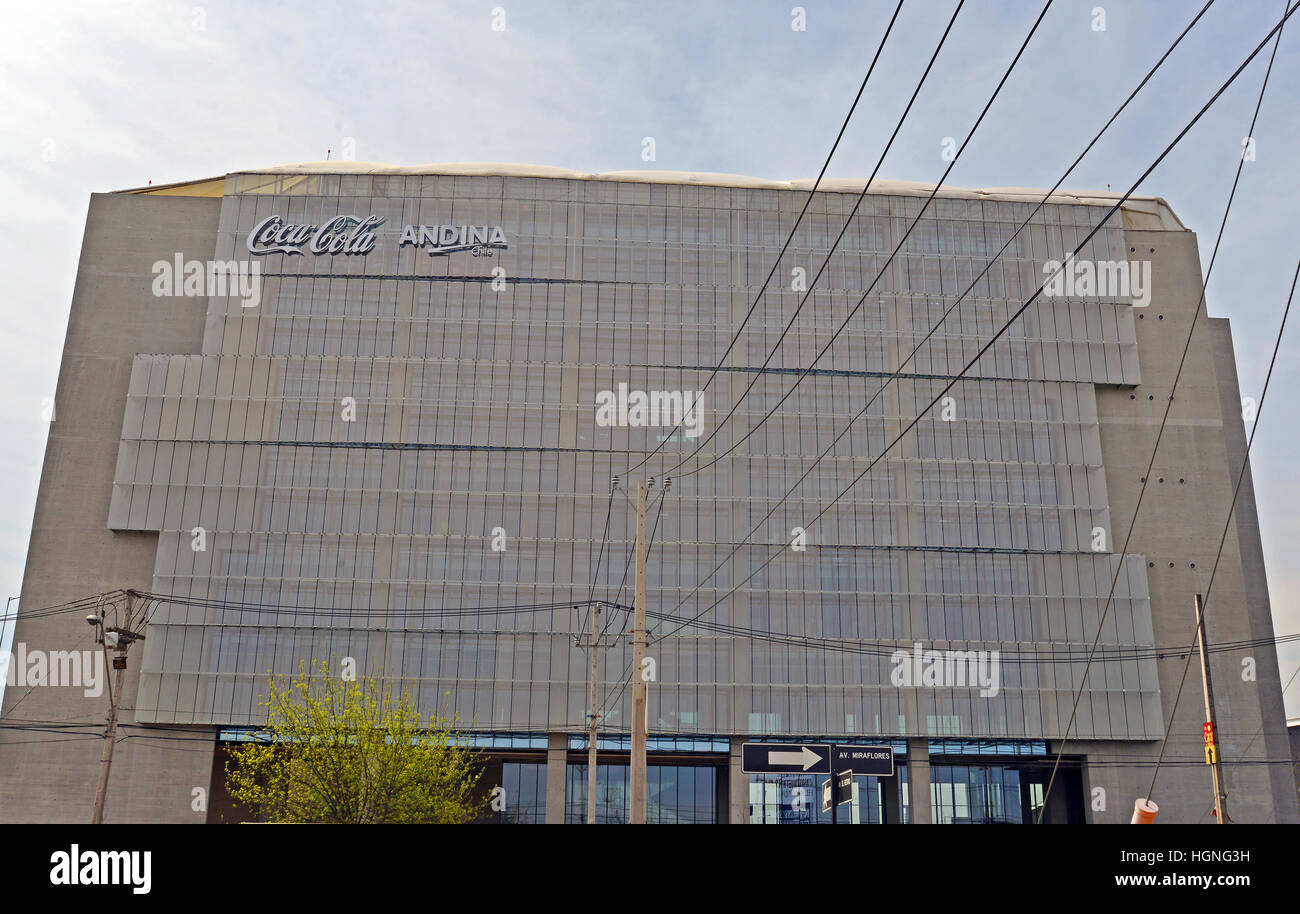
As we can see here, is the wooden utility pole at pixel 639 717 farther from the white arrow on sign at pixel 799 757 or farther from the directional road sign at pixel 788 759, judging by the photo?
the white arrow on sign at pixel 799 757

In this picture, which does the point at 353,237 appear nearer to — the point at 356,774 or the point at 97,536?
the point at 97,536

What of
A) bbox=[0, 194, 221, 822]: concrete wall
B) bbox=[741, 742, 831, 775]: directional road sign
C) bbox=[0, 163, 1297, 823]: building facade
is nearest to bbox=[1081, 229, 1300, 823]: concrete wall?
bbox=[0, 163, 1297, 823]: building facade

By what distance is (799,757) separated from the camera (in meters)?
18.9

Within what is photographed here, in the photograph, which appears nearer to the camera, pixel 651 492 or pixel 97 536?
pixel 651 492

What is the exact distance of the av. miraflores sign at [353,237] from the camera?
2562 inches

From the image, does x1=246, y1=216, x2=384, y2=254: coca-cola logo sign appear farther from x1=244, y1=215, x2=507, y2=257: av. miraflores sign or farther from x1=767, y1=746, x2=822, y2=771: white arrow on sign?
x1=767, y1=746, x2=822, y2=771: white arrow on sign

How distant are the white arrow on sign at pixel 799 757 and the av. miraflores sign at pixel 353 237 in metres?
50.8

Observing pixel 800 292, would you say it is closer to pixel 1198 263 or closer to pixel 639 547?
pixel 1198 263

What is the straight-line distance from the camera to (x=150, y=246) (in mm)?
67000

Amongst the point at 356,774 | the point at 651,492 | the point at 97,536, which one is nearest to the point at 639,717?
the point at 356,774

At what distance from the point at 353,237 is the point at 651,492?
935 inches

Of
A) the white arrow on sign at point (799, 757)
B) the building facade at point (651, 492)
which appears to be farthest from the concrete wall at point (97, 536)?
the white arrow on sign at point (799, 757)

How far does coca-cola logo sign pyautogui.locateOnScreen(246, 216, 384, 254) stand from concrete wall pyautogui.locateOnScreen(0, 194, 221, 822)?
4247mm

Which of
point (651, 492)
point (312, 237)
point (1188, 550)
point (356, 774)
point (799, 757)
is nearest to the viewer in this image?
point (799, 757)
